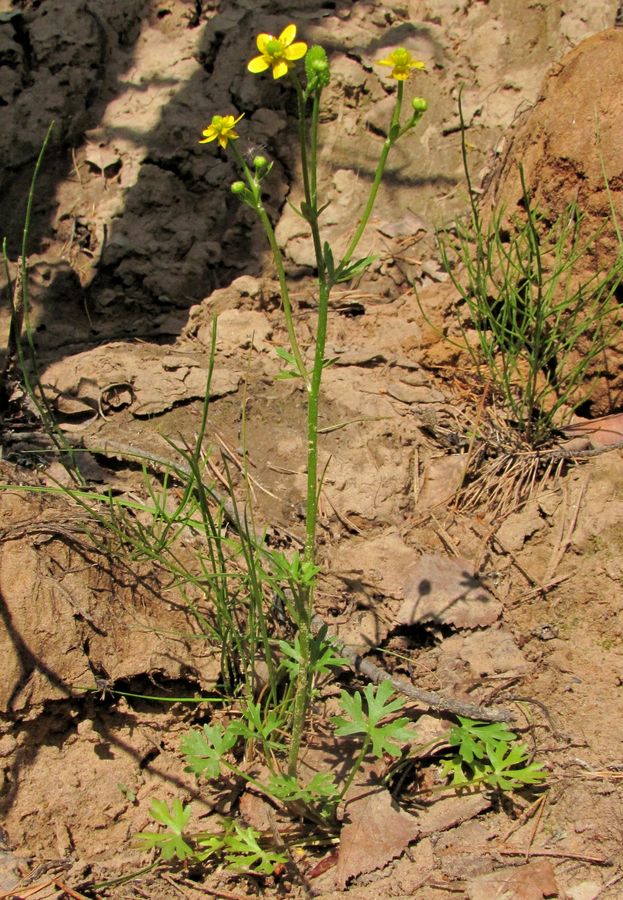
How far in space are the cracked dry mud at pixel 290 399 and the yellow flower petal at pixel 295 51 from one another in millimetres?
1000

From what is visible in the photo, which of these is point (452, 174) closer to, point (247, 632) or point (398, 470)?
point (398, 470)

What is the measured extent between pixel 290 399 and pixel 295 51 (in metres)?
1.68

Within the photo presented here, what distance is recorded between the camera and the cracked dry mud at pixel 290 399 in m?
2.12

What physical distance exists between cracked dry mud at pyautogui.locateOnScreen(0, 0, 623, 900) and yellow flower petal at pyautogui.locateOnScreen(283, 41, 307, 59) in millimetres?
1000

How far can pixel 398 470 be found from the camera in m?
2.91

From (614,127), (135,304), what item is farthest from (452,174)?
(135,304)

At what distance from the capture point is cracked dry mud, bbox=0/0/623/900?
212cm

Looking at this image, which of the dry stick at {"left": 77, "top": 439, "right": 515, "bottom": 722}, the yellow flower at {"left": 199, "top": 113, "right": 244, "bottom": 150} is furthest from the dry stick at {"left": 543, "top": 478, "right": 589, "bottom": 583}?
the yellow flower at {"left": 199, "top": 113, "right": 244, "bottom": 150}

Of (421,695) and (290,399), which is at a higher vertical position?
(290,399)

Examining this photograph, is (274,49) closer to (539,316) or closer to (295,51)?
(295,51)

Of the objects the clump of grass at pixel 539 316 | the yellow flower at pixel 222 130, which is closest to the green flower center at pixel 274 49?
the yellow flower at pixel 222 130

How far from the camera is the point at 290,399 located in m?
3.14

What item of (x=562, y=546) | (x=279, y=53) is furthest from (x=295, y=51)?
(x=562, y=546)

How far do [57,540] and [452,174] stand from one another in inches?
98.8
